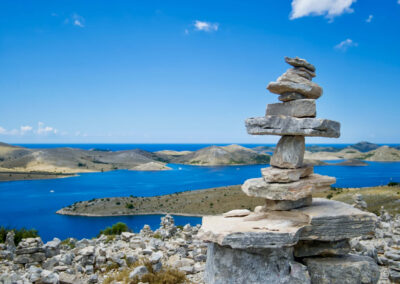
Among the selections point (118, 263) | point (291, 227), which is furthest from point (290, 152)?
point (118, 263)

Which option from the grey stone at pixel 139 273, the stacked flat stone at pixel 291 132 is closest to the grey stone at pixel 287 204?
the stacked flat stone at pixel 291 132

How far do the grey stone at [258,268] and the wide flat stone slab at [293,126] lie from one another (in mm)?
3956

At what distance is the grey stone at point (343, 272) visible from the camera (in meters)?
9.70

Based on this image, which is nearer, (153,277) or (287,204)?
(153,277)

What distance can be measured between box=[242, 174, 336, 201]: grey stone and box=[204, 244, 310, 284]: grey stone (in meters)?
1.89

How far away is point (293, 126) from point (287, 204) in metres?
2.86

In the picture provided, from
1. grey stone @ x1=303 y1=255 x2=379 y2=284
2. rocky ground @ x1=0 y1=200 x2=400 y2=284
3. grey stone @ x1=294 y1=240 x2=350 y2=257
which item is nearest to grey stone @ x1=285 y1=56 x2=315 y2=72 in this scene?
grey stone @ x1=294 y1=240 x2=350 y2=257

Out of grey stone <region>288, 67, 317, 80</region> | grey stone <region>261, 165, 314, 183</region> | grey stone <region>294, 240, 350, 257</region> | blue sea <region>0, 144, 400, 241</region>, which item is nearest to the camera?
grey stone <region>294, 240, 350, 257</region>

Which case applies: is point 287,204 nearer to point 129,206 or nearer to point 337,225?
point 337,225

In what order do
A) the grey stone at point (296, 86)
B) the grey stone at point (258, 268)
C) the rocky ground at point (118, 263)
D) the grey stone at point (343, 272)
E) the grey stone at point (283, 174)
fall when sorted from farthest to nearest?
the grey stone at point (296, 86)
the grey stone at point (283, 174)
the rocky ground at point (118, 263)
the grey stone at point (343, 272)
the grey stone at point (258, 268)

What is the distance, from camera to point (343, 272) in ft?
31.8

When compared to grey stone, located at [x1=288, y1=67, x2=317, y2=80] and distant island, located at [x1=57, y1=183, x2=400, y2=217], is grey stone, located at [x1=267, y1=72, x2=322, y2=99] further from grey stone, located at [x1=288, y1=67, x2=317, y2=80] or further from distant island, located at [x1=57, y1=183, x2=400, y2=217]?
distant island, located at [x1=57, y1=183, x2=400, y2=217]

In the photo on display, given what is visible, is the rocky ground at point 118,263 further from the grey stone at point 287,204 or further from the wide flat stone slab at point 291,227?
the grey stone at point 287,204

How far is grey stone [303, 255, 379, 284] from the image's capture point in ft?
31.8
